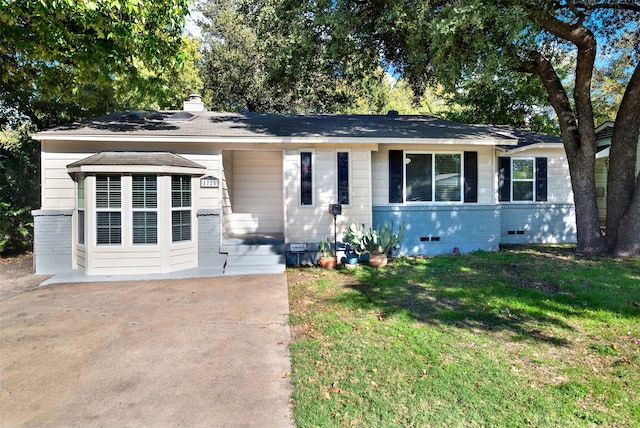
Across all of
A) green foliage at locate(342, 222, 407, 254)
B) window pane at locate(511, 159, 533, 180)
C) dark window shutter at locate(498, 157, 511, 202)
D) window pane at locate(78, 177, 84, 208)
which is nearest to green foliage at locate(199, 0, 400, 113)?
green foliage at locate(342, 222, 407, 254)

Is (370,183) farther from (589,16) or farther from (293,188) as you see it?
(589,16)

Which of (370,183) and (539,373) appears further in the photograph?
(370,183)

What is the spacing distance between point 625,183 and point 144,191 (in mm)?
10333

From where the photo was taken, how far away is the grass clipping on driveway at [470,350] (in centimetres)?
249

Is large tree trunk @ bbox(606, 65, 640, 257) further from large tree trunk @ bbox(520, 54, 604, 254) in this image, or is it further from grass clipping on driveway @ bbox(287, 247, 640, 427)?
grass clipping on driveway @ bbox(287, 247, 640, 427)

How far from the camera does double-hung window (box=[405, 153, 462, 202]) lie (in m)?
8.64

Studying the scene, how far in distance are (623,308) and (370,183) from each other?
5.01 meters

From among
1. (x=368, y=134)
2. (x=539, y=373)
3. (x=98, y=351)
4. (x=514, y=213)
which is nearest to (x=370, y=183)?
(x=368, y=134)

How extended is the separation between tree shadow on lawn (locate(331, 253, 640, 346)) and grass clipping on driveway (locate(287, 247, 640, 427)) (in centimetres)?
2

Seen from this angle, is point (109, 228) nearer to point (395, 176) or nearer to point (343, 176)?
point (343, 176)

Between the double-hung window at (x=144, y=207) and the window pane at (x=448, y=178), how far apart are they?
21.8ft

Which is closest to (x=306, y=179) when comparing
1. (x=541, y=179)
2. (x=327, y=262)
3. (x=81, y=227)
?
(x=327, y=262)

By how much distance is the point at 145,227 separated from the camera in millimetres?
6961

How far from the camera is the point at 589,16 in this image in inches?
328
